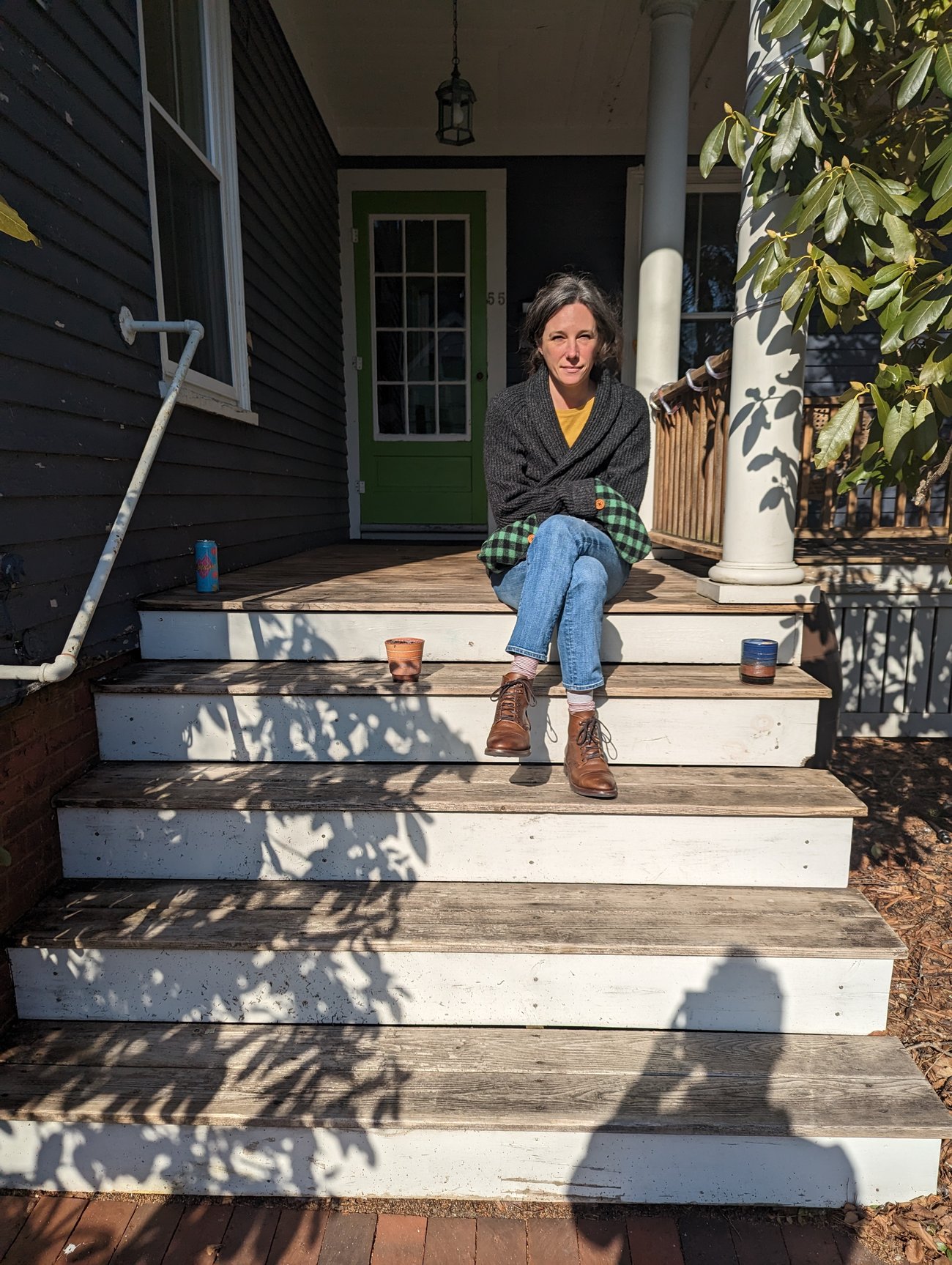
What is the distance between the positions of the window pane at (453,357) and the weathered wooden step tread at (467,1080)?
4.62m

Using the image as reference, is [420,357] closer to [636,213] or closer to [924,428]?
[636,213]

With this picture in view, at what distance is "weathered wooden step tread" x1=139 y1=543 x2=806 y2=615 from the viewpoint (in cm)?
245

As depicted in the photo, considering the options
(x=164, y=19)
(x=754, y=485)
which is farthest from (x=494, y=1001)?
(x=164, y=19)

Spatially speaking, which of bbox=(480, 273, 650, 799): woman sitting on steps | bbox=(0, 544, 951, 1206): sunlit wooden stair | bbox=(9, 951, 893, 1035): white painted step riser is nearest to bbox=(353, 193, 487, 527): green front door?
bbox=(480, 273, 650, 799): woman sitting on steps

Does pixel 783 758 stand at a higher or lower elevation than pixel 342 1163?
higher

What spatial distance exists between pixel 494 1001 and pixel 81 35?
260 centimetres

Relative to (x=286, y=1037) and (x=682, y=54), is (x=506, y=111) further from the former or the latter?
(x=286, y=1037)

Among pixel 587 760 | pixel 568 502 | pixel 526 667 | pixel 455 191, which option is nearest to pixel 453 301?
pixel 455 191

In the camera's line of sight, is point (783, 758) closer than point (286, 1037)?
No

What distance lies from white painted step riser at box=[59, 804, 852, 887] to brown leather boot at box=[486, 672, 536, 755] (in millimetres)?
158

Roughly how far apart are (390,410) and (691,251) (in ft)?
7.53

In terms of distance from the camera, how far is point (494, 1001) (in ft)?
5.61

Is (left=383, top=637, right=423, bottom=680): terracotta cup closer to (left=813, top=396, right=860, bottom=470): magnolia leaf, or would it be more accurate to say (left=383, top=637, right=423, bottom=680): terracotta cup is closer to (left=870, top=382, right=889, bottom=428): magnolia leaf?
(left=813, top=396, right=860, bottom=470): magnolia leaf

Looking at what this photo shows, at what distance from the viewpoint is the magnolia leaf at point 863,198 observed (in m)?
1.68
